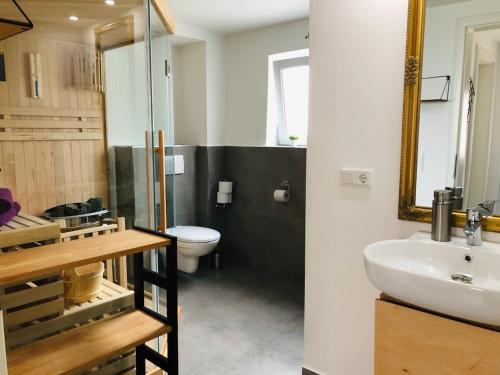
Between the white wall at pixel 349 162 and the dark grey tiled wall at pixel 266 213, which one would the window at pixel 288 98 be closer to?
the dark grey tiled wall at pixel 266 213

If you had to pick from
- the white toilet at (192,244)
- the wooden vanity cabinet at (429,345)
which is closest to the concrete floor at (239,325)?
the white toilet at (192,244)

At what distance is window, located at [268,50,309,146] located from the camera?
3.65 m

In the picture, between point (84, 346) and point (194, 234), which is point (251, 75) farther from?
point (84, 346)

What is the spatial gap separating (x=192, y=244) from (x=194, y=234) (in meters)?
0.12

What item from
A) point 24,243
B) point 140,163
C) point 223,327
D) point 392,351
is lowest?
point 223,327

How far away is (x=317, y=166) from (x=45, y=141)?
143cm

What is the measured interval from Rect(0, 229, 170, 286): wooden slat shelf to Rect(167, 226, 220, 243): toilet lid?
1.70m

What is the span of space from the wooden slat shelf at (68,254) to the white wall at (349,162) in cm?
85

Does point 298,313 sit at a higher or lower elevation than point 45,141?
lower

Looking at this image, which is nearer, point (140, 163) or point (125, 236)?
point (125, 236)

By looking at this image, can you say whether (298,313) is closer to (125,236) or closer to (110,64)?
(125,236)

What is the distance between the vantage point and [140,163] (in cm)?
234

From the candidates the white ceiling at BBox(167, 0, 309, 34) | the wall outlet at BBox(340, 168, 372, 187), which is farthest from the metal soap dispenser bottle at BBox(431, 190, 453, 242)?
the white ceiling at BBox(167, 0, 309, 34)

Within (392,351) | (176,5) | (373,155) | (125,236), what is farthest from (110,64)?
(392,351)
